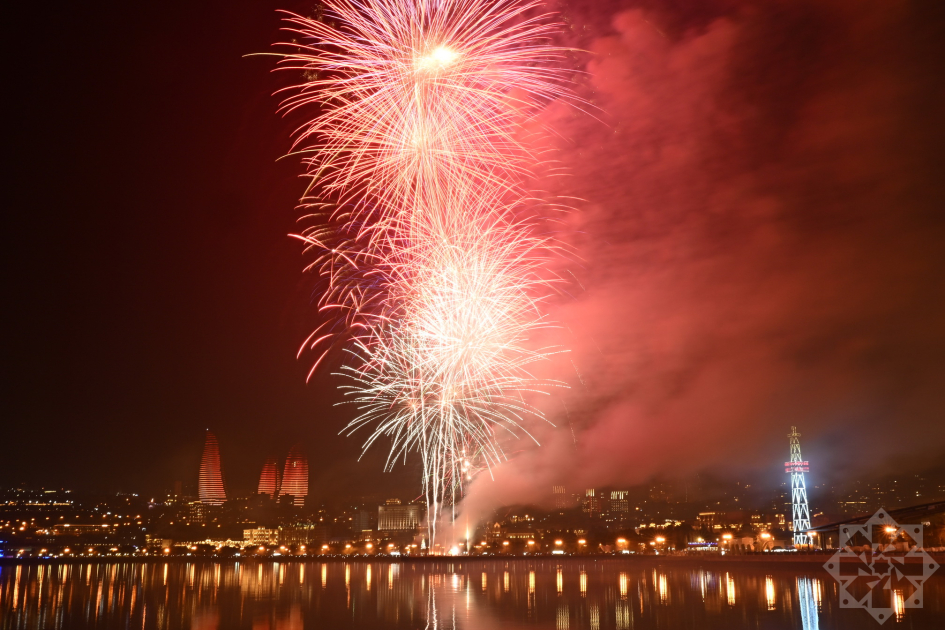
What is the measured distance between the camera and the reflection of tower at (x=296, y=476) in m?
166

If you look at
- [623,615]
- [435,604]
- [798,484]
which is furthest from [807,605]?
[798,484]

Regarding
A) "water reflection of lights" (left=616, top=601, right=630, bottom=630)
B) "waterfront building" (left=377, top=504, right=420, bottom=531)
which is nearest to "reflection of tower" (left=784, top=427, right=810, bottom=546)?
"water reflection of lights" (left=616, top=601, right=630, bottom=630)

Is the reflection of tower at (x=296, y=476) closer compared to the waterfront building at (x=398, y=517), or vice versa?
the waterfront building at (x=398, y=517)

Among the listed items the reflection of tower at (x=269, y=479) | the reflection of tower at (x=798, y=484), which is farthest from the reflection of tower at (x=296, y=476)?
the reflection of tower at (x=798, y=484)

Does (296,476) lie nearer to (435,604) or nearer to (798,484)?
(798,484)

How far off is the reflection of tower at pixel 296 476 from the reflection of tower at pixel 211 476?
53.6 ft

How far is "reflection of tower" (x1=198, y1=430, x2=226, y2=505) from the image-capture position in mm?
150250

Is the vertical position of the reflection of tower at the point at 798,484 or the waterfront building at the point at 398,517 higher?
the reflection of tower at the point at 798,484
